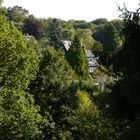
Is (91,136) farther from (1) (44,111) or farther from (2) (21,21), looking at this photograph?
(2) (21,21)

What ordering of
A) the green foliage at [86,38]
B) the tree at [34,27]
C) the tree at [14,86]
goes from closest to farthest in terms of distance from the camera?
the tree at [14,86]
the tree at [34,27]
the green foliage at [86,38]

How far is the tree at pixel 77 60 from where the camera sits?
8094 centimetres

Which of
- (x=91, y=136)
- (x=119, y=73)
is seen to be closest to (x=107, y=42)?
(x=91, y=136)

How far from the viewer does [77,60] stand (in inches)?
3273

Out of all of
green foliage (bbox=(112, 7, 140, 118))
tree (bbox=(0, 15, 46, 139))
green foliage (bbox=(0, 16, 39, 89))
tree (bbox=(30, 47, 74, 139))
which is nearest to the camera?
green foliage (bbox=(112, 7, 140, 118))

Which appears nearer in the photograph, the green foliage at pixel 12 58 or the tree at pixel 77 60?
the green foliage at pixel 12 58

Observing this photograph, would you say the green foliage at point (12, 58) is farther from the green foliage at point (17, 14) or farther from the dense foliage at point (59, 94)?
the green foliage at point (17, 14)

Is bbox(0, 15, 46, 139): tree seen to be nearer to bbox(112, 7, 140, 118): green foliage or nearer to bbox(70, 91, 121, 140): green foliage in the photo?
bbox(70, 91, 121, 140): green foliage

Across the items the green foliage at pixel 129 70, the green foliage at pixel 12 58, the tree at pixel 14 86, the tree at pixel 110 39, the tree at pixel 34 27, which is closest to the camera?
the green foliage at pixel 129 70

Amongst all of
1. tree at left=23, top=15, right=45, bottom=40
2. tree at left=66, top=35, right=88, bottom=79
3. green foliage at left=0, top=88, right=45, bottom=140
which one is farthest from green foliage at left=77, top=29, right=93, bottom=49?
green foliage at left=0, top=88, right=45, bottom=140

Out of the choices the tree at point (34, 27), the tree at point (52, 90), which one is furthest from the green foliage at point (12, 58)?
Result: the tree at point (34, 27)

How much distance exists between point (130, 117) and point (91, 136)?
10862mm

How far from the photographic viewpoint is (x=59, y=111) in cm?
3491

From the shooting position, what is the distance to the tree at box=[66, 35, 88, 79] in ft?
266
